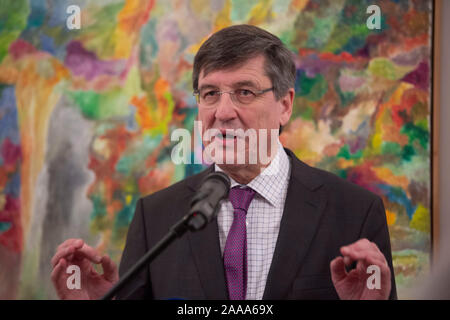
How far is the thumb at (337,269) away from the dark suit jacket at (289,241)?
0.11 m

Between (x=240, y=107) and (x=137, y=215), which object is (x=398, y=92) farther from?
(x=137, y=215)

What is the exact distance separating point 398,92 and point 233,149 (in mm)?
1162

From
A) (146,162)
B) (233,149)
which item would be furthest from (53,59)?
(233,149)

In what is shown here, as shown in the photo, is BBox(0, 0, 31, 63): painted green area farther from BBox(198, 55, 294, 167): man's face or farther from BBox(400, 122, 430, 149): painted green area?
BBox(400, 122, 430, 149): painted green area

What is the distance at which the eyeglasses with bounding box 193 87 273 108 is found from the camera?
53.4 inches

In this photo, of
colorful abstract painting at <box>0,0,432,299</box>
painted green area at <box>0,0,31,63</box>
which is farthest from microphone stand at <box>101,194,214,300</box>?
painted green area at <box>0,0,31,63</box>

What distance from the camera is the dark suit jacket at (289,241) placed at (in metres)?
1.26

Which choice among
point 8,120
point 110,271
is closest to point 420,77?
point 110,271

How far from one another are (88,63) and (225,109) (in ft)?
3.70

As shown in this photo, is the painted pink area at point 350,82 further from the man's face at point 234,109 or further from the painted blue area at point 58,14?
the painted blue area at point 58,14

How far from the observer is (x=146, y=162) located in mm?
2232

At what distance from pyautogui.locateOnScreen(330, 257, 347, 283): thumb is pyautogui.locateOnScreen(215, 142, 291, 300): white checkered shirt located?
0.20 meters

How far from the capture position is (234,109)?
1.35 meters

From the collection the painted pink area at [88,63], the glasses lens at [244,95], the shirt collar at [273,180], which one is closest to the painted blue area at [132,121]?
the painted pink area at [88,63]
